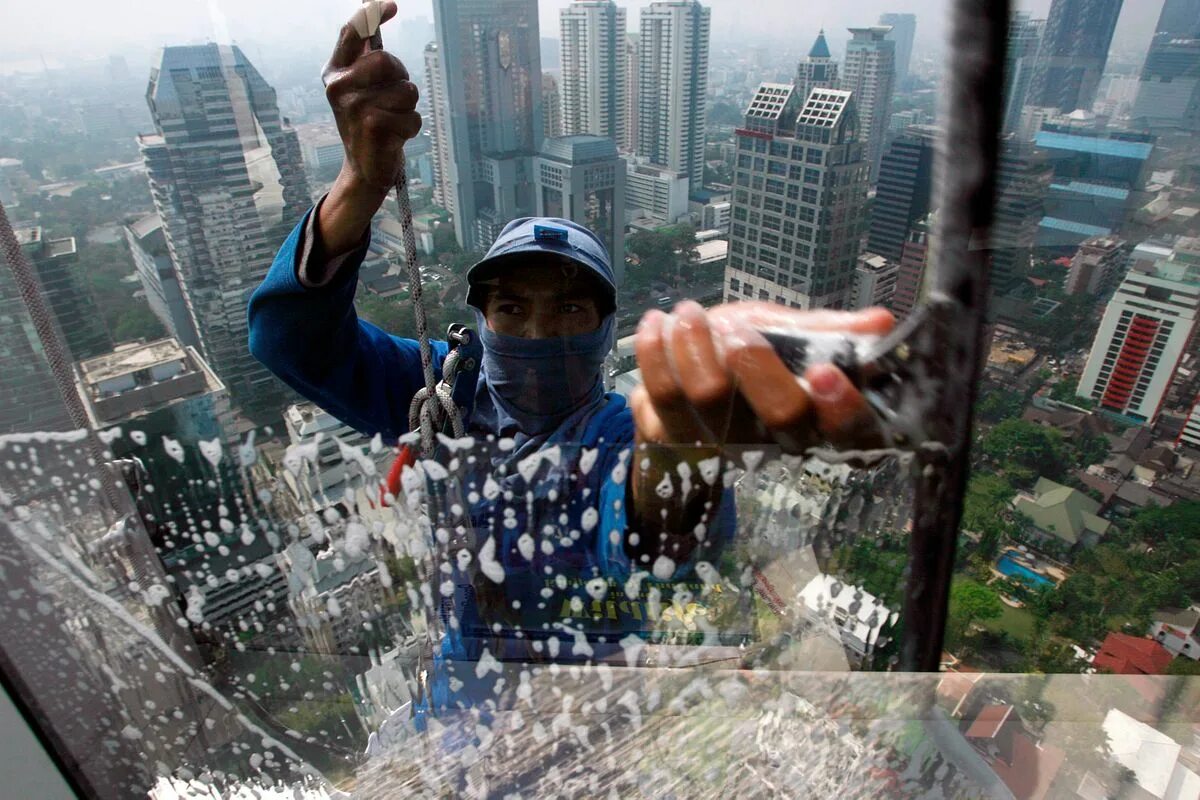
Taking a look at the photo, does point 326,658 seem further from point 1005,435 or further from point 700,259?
point 1005,435

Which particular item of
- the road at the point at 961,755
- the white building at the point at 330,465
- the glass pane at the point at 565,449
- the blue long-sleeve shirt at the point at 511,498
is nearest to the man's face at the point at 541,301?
the glass pane at the point at 565,449

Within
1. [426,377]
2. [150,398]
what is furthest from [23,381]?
[426,377]

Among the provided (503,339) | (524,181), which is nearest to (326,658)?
(503,339)

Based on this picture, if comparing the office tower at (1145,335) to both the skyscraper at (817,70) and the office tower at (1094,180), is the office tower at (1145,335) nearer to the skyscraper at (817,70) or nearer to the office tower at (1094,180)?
the office tower at (1094,180)

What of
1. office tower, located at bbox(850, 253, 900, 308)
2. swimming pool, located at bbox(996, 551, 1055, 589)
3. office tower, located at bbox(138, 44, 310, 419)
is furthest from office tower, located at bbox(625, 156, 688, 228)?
swimming pool, located at bbox(996, 551, 1055, 589)

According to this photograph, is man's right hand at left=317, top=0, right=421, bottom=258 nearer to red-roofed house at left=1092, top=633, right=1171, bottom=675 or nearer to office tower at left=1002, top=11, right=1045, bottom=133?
office tower at left=1002, top=11, right=1045, bottom=133

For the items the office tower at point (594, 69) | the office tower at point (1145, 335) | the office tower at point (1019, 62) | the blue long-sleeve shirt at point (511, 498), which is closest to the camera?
the office tower at point (1019, 62)
